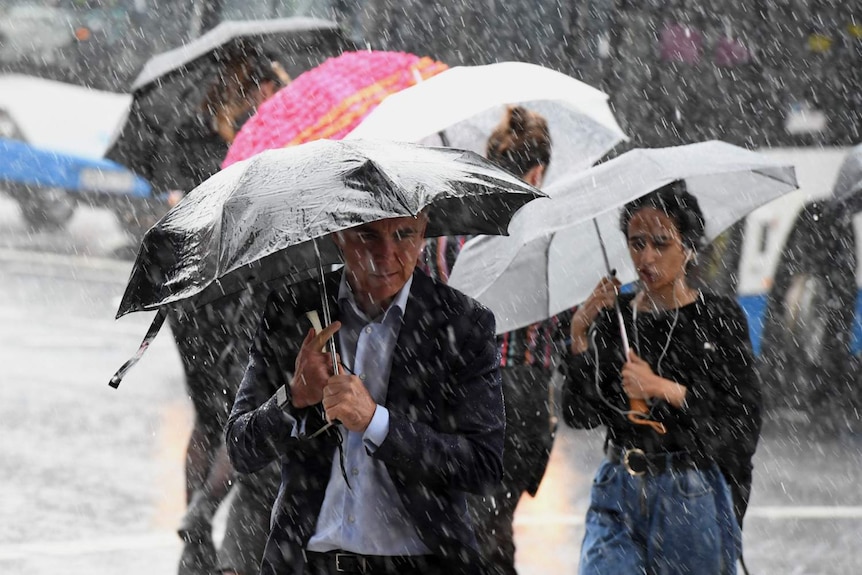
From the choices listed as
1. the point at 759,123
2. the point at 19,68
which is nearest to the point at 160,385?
the point at 759,123

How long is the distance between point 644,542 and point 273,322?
1.68m

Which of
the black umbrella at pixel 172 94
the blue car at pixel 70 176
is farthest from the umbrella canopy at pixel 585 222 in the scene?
the blue car at pixel 70 176

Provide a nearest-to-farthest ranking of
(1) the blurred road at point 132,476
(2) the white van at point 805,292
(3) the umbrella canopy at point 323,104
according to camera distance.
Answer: (3) the umbrella canopy at point 323,104 → (1) the blurred road at point 132,476 → (2) the white van at point 805,292

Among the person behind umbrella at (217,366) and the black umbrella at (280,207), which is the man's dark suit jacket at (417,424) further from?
the person behind umbrella at (217,366)

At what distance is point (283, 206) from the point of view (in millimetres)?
3322

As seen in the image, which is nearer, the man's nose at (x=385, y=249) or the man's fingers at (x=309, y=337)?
the man's fingers at (x=309, y=337)

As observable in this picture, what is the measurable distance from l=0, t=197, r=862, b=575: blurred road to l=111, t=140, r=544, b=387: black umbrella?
398 cm

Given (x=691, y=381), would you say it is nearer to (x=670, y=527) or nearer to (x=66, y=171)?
(x=670, y=527)

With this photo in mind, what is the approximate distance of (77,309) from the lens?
15000mm

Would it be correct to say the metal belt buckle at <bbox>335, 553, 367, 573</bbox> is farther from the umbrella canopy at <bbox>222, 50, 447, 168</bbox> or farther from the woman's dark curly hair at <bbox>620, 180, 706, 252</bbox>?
the umbrella canopy at <bbox>222, 50, 447, 168</bbox>

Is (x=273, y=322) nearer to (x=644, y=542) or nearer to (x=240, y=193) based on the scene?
(x=240, y=193)

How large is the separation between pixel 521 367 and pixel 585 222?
700 millimetres

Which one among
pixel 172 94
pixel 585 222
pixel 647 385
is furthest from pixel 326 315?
pixel 172 94

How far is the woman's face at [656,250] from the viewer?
4812mm
